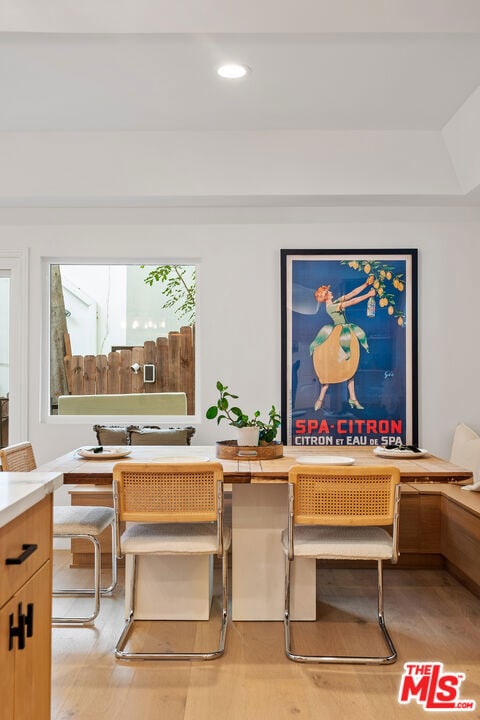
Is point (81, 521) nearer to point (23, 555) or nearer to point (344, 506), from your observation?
point (344, 506)

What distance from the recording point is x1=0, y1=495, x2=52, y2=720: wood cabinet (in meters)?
1.49

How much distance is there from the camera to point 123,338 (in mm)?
4719

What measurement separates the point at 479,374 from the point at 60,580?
2.96 m

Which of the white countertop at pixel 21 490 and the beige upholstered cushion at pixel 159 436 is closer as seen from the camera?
the white countertop at pixel 21 490

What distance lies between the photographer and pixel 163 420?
4.63 metres

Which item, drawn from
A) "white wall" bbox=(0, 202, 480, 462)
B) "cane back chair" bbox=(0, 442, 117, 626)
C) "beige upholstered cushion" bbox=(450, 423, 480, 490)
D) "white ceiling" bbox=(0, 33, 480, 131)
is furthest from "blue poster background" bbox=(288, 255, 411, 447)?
"cane back chair" bbox=(0, 442, 117, 626)

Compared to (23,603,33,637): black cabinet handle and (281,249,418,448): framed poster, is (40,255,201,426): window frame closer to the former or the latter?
(281,249,418,448): framed poster

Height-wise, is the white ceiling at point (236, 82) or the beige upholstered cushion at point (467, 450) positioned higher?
the white ceiling at point (236, 82)

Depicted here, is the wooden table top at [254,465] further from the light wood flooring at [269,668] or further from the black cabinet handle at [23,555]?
the black cabinet handle at [23,555]

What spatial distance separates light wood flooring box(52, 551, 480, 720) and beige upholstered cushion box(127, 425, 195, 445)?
1072 millimetres

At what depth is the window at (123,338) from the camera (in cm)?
467

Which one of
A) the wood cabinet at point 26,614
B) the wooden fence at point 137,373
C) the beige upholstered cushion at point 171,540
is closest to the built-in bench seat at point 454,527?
the beige upholstered cushion at point 171,540

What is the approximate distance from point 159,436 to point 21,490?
9.01ft

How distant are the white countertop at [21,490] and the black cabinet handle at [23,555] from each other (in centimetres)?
10
